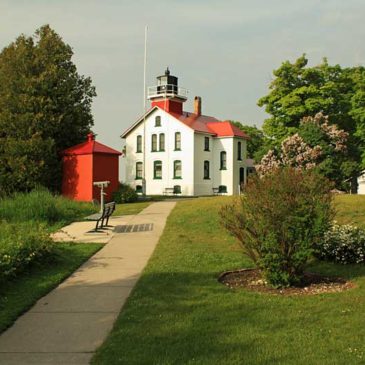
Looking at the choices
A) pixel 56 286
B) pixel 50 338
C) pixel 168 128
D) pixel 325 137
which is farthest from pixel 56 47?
pixel 50 338

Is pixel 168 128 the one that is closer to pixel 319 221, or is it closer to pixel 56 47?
pixel 56 47

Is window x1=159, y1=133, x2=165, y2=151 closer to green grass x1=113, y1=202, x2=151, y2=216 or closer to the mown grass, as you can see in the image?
green grass x1=113, y1=202, x2=151, y2=216

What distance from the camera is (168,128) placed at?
158 ft

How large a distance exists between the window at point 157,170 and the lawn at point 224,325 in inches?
1567

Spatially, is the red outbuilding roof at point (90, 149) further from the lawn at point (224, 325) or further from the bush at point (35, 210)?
the lawn at point (224, 325)

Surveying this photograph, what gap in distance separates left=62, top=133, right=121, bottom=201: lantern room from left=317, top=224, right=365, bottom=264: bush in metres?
20.3

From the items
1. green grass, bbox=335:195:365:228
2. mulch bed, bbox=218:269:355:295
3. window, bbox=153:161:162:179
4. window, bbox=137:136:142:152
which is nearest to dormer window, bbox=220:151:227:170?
window, bbox=153:161:162:179

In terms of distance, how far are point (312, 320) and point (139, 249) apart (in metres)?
6.16

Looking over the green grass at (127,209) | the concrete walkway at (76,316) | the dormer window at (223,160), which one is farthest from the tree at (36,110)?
the concrete walkway at (76,316)

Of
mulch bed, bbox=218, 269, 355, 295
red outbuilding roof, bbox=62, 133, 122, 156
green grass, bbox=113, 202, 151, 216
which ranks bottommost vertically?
mulch bed, bbox=218, 269, 355, 295

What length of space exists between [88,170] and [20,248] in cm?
2072

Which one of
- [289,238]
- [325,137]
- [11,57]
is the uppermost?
[11,57]

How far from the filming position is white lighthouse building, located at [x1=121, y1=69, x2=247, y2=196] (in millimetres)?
46969

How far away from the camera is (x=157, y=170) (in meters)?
49.1
